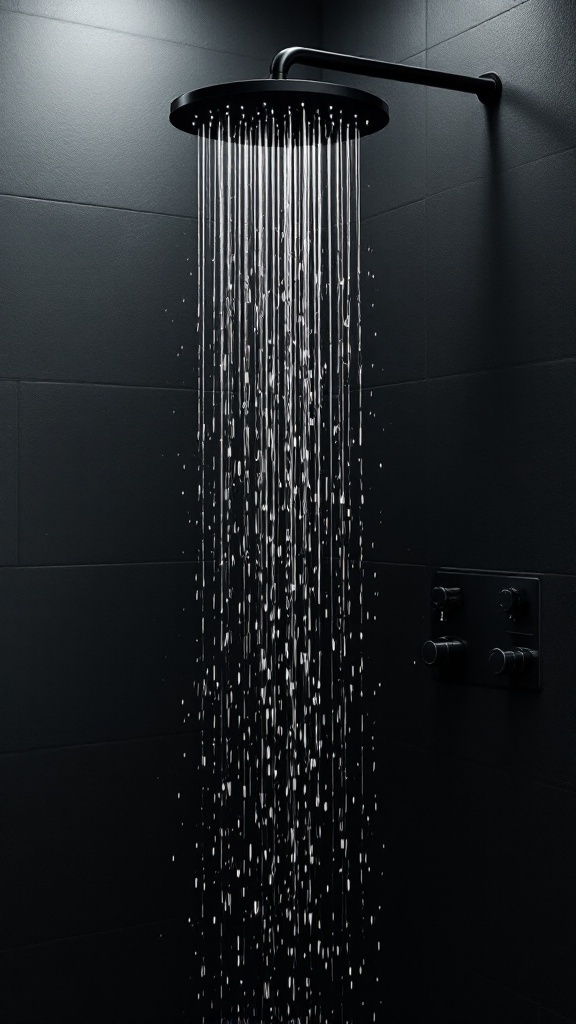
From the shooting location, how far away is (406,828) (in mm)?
2352

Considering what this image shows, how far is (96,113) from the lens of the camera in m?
2.35

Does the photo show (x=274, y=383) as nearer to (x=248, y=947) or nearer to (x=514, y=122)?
(x=514, y=122)

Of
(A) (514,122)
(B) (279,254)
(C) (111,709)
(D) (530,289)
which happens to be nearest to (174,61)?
(B) (279,254)

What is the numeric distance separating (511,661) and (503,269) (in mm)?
743

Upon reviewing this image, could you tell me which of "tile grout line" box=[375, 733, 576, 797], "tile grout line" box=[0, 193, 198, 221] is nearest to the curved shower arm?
"tile grout line" box=[0, 193, 198, 221]

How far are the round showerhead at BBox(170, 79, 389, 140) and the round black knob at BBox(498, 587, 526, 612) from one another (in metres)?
0.86

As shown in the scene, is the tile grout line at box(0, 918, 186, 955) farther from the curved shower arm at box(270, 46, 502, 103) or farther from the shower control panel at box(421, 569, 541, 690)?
the curved shower arm at box(270, 46, 502, 103)

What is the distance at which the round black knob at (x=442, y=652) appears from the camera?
84.0 inches

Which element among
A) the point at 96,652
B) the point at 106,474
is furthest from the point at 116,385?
the point at 96,652

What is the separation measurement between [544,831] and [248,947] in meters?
0.85

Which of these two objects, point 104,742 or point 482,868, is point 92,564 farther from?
point 482,868

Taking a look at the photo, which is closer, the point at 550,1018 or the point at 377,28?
the point at 550,1018

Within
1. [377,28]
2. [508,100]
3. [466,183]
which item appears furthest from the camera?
[377,28]

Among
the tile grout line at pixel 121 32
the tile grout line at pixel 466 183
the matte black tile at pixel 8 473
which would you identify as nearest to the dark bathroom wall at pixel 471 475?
the tile grout line at pixel 466 183
